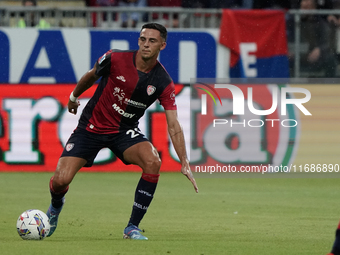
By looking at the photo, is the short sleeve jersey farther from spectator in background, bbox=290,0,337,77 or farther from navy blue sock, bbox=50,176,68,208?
spectator in background, bbox=290,0,337,77

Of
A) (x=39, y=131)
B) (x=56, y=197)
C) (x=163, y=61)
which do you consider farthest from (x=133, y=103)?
(x=163, y=61)

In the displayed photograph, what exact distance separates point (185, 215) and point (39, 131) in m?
6.00

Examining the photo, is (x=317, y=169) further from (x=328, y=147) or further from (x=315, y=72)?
(x=315, y=72)

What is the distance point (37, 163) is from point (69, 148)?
7029mm

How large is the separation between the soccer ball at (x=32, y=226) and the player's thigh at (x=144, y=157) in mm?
1021

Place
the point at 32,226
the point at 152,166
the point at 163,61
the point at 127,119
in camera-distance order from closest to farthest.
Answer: the point at 32,226, the point at 152,166, the point at 127,119, the point at 163,61

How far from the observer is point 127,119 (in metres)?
7.29

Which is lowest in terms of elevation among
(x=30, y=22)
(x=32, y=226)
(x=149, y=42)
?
(x=32, y=226)

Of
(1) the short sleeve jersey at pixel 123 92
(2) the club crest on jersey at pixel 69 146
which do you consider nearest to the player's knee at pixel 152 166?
(1) the short sleeve jersey at pixel 123 92

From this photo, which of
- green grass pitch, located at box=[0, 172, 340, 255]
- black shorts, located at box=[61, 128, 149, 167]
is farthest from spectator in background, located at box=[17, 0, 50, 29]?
black shorts, located at box=[61, 128, 149, 167]

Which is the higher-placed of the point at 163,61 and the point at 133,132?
the point at 133,132

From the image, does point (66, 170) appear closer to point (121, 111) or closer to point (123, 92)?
point (121, 111)

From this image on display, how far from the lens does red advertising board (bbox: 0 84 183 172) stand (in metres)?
14.0

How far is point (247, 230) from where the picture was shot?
7625 mm
